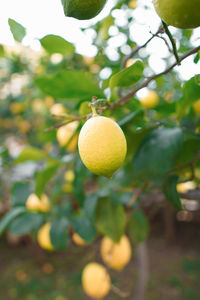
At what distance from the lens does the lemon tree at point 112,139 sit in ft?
1.04

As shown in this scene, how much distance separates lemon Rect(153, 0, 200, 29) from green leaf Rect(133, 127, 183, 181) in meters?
0.28

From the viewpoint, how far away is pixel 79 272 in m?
2.51

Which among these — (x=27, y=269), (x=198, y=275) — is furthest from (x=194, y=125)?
(x=27, y=269)

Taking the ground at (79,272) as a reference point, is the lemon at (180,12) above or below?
above

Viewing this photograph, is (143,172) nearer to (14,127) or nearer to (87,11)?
(87,11)

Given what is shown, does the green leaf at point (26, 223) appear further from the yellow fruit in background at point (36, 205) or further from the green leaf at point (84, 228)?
the green leaf at point (84, 228)

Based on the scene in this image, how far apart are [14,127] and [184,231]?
234 cm

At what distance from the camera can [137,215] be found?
1086 mm

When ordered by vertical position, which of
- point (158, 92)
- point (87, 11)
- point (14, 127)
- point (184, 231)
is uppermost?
point (87, 11)

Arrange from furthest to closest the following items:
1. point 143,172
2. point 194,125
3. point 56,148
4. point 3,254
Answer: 1. point 3,254
2. point 56,148
3. point 194,125
4. point 143,172

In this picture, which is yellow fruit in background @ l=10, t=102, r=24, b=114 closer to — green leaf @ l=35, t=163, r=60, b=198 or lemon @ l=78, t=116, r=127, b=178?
green leaf @ l=35, t=163, r=60, b=198

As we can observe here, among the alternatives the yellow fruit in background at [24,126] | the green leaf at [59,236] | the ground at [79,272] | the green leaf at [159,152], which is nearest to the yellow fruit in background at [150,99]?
the green leaf at [159,152]

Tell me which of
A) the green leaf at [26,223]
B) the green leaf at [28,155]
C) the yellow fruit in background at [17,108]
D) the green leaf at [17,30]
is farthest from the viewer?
the yellow fruit in background at [17,108]

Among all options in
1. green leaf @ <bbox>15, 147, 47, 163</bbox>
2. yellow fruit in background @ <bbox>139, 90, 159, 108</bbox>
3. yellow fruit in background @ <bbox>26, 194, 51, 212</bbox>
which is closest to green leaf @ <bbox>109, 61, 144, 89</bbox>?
green leaf @ <bbox>15, 147, 47, 163</bbox>
